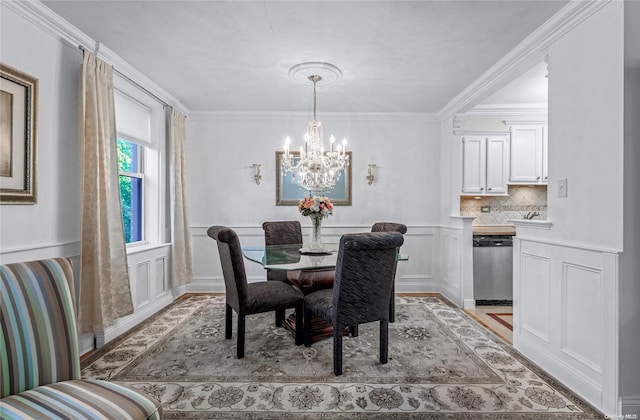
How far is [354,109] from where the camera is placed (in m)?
4.47

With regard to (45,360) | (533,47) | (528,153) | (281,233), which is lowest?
(45,360)

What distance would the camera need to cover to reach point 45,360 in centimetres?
134

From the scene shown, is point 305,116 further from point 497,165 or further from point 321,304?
point 321,304

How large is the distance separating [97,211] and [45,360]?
1.54 m

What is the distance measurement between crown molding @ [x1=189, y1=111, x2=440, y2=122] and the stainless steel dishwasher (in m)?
1.86

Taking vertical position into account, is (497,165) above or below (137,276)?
above

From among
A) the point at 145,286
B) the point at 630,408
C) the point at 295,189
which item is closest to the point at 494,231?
the point at 630,408

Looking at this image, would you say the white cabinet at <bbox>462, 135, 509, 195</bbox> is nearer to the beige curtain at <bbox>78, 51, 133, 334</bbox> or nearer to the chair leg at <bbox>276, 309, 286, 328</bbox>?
the chair leg at <bbox>276, 309, 286, 328</bbox>

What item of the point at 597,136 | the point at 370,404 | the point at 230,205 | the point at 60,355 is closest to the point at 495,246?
the point at 597,136

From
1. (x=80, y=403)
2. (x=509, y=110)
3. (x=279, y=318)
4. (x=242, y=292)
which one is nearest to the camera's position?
(x=80, y=403)

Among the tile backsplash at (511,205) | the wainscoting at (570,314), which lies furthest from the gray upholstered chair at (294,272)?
the tile backsplash at (511,205)

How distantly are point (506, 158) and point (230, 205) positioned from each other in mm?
3944

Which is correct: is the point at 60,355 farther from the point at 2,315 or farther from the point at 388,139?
the point at 388,139

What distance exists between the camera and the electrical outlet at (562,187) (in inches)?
87.8
